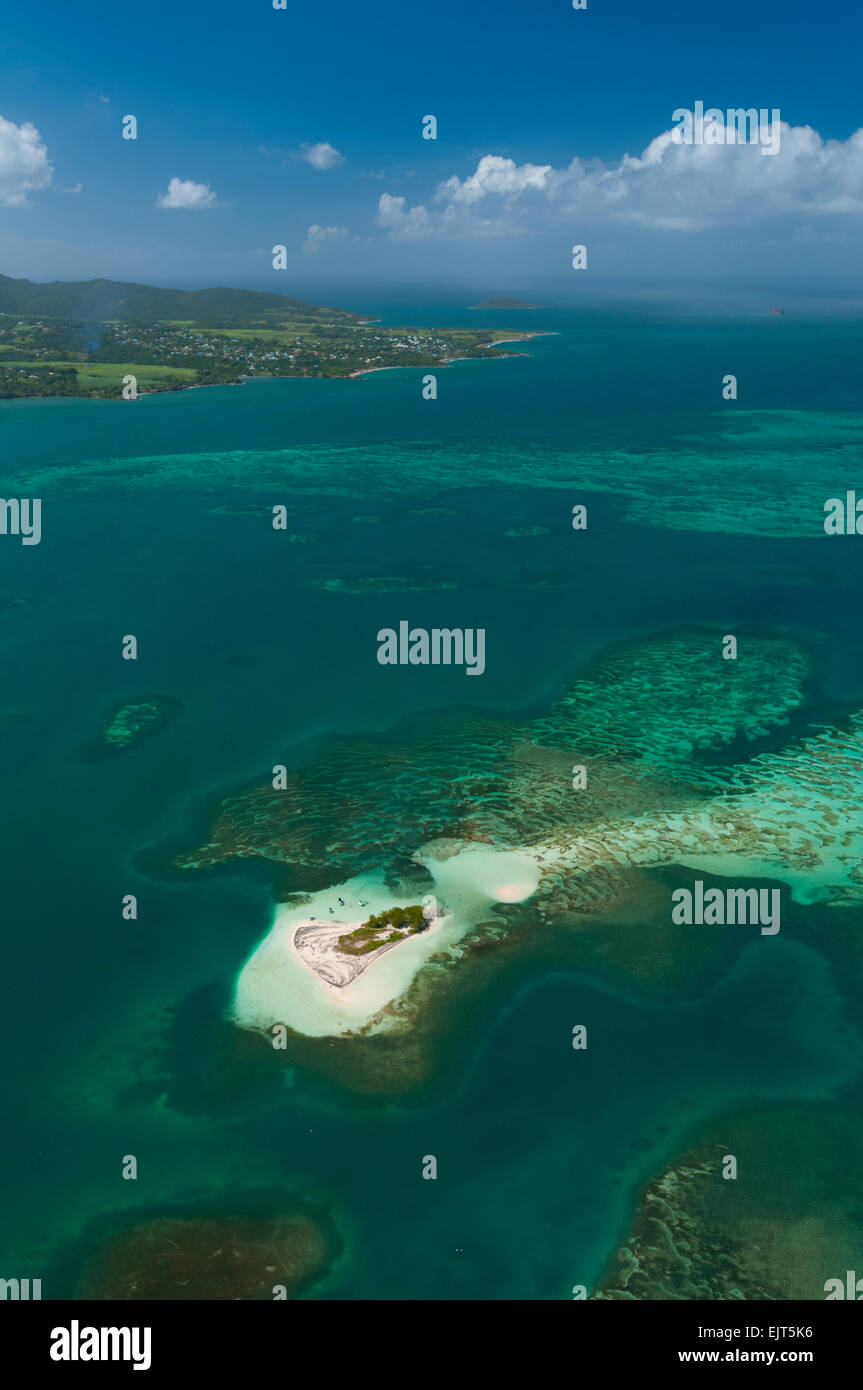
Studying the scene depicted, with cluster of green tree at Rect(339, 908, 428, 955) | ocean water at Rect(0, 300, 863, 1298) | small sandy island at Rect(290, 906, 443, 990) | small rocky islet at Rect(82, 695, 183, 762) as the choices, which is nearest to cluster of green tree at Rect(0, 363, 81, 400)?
ocean water at Rect(0, 300, 863, 1298)

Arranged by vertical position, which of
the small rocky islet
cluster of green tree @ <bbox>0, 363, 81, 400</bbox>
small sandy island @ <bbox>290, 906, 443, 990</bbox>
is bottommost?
small sandy island @ <bbox>290, 906, 443, 990</bbox>

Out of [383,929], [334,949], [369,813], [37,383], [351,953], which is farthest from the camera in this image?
[37,383]

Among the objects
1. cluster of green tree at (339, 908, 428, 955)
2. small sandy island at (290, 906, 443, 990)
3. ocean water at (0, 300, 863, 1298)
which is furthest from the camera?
cluster of green tree at (339, 908, 428, 955)

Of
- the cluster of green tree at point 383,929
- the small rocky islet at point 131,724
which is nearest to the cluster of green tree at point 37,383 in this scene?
the small rocky islet at point 131,724

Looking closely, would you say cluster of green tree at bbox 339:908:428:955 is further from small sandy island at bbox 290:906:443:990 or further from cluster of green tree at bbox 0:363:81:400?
cluster of green tree at bbox 0:363:81:400

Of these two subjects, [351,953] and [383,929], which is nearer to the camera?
[351,953]

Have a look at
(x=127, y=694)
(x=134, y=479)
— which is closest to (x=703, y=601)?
(x=127, y=694)

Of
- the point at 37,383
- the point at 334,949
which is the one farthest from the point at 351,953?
the point at 37,383

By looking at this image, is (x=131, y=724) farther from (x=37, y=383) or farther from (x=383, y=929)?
(x=37, y=383)
